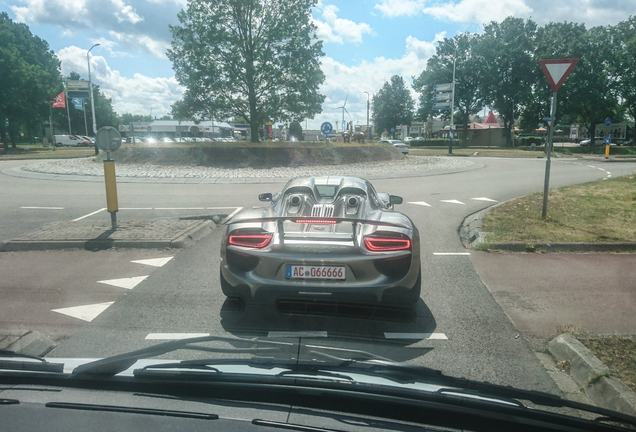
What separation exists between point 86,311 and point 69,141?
77850 mm

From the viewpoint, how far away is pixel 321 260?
4.20 meters

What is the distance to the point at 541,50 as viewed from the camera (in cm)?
5888

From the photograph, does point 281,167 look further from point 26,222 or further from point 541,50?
point 541,50

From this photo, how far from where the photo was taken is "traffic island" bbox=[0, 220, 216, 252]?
7789mm

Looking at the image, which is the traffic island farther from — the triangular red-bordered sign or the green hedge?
the green hedge

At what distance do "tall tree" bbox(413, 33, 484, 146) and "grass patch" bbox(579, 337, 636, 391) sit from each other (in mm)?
62374

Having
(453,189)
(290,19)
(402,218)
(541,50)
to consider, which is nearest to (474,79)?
(541,50)

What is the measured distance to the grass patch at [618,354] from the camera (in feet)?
11.2

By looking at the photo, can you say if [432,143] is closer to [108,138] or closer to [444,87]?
[444,87]

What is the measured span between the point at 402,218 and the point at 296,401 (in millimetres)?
2892

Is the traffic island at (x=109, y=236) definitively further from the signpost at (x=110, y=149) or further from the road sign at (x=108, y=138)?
the road sign at (x=108, y=138)

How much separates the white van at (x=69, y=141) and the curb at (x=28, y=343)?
76899 millimetres

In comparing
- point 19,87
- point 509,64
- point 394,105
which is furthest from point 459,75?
point 19,87

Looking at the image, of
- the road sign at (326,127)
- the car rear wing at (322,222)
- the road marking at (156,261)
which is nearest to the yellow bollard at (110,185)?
the road marking at (156,261)
